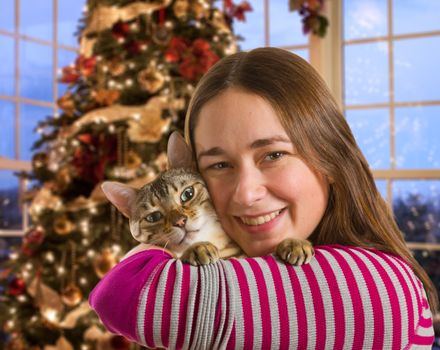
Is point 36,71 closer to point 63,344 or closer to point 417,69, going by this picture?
point 63,344

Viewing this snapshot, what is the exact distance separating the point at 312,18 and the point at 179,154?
2.94 meters

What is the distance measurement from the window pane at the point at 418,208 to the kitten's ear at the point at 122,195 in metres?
2.77

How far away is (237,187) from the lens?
92 centimetres

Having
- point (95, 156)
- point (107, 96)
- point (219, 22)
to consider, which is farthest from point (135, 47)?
point (95, 156)

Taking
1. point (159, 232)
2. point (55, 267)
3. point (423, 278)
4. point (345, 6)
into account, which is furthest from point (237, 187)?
point (345, 6)

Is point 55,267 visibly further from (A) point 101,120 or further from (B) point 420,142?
(B) point 420,142

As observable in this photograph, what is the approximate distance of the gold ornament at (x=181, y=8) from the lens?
292 cm

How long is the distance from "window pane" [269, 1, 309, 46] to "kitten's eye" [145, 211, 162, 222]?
3.14 meters

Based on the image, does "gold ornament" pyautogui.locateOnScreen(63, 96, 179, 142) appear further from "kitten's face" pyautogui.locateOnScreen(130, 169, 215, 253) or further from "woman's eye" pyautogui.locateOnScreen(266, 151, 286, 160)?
"woman's eye" pyautogui.locateOnScreen(266, 151, 286, 160)

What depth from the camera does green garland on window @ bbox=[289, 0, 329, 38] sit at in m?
3.72

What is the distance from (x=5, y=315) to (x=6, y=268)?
26 cm

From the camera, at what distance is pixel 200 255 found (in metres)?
0.83

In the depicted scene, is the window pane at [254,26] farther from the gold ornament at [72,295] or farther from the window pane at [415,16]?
the gold ornament at [72,295]

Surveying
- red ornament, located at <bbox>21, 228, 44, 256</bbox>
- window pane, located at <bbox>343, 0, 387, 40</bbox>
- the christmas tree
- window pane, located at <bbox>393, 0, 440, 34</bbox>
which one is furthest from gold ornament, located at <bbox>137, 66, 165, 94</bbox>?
window pane, located at <bbox>393, 0, 440, 34</bbox>
